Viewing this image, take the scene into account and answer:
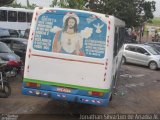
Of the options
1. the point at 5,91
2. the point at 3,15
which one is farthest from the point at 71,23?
the point at 3,15

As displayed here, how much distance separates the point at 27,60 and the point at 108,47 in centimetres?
214

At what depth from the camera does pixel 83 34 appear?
1041 centimetres

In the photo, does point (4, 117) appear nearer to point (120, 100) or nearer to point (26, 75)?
point (26, 75)

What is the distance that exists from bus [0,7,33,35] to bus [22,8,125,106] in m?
29.3

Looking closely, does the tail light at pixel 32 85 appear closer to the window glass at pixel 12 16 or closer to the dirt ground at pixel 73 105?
the dirt ground at pixel 73 105

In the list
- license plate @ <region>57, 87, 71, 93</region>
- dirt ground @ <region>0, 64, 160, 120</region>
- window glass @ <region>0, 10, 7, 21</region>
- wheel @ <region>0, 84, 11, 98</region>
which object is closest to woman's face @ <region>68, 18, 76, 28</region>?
license plate @ <region>57, 87, 71, 93</region>

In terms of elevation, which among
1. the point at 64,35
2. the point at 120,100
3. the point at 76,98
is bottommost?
the point at 120,100

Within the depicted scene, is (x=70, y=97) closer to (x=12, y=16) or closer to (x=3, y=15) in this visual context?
(x=3, y=15)

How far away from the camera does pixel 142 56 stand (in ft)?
90.3

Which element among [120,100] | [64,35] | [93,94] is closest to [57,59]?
[64,35]

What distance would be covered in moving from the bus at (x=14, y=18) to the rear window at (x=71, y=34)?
29284 millimetres

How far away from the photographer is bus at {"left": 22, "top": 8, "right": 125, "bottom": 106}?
33.9ft

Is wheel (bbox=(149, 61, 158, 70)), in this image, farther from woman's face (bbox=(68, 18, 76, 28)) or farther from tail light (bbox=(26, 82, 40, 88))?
tail light (bbox=(26, 82, 40, 88))

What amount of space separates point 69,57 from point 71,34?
59 cm
